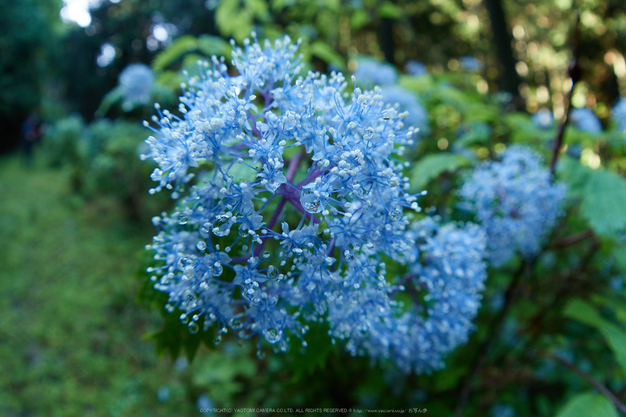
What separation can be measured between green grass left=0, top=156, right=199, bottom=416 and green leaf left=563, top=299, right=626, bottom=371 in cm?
378

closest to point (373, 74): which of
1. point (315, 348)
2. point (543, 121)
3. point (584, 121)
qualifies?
point (543, 121)

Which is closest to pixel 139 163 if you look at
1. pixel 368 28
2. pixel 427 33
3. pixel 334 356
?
pixel 334 356

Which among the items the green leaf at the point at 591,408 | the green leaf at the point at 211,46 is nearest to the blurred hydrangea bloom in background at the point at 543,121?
the green leaf at the point at 591,408

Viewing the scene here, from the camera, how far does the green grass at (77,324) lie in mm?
4699

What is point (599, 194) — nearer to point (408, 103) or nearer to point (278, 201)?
point (408, 103)

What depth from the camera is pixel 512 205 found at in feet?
7.33

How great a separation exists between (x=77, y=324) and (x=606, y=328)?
6.59 meters

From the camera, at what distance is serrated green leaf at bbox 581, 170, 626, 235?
209 cm

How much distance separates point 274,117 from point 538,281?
10.4 ft

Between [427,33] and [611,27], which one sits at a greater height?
[427,33]

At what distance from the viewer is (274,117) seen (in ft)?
4.27

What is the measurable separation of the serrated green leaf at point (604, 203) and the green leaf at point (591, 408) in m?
0.89

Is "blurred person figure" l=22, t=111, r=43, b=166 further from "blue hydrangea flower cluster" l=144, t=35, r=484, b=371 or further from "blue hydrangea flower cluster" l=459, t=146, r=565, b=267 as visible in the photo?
"blue hydrangea flower cluster" l=459, t=146, r=565, b=267

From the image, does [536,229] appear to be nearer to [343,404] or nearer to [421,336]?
[421,336]
